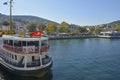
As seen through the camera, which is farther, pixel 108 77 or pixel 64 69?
pixel 64 69

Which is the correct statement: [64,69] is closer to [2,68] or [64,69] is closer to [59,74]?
[59,74]

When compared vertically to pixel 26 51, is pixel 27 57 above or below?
below

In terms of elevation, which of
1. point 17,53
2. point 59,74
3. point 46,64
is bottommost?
point 59,74

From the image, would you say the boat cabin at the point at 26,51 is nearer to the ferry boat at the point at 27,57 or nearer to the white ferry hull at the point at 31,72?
the ferry boat at the point at 27,57

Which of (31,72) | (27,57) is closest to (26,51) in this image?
(27,57)

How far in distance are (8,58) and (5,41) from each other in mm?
2910

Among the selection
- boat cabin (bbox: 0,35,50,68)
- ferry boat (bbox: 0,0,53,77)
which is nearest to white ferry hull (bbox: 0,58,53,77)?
ferry boat (bbox: 0,0,53,77)

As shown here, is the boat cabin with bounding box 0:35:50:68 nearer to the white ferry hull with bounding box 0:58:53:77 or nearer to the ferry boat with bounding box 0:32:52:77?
the ferry boat with bounding box 0:32:52:77

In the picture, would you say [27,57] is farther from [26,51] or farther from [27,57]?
[26,51]

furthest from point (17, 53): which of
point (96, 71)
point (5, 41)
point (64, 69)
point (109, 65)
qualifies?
point (109, 65)

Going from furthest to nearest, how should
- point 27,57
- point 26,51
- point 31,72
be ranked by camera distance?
point 27,57
point 26,51
point 31,72

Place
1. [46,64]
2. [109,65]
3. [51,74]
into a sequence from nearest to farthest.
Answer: [46,64] → [51,74] → [109,65]

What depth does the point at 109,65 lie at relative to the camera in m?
35.0

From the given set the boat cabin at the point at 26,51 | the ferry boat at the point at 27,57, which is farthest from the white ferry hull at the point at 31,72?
the boat cabin at the point at 26,51
